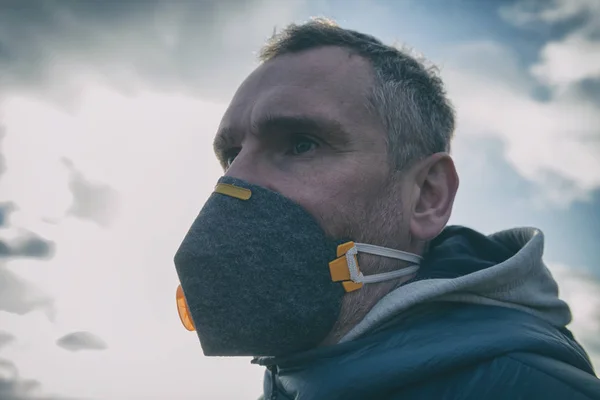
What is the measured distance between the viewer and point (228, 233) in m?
2.37

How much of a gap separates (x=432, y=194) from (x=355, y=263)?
2.30 feet

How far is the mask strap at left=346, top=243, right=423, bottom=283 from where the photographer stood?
241 centimetres

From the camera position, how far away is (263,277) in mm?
2275

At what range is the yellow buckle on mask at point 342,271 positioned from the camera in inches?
93.0

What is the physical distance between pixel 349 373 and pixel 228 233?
32.7 inches

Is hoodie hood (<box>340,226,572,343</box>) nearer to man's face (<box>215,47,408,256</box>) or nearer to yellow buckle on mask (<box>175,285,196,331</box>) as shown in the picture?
man's face (<box>215,47,408,256</box>)

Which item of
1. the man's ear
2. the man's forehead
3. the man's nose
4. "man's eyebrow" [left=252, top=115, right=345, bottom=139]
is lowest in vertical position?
the man's ear

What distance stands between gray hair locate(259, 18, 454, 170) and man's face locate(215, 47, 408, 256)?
9cm

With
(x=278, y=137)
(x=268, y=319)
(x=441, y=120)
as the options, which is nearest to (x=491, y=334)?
(x=268, y=319)

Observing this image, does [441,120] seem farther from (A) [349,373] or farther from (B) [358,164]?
(A) [349,373]

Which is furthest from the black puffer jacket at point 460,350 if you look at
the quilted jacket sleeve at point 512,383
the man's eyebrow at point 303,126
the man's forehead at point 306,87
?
the man's forehead at point 306,87

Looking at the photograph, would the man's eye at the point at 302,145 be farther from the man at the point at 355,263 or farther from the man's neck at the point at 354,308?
the man's neck at the point at 354,308

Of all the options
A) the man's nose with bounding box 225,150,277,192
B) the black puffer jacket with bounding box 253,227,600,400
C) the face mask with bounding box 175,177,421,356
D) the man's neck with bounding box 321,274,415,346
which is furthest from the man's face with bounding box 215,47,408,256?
the black puffer jacket with bounding box 253,227,600,400

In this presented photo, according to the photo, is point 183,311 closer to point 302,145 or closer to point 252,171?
point 252,171
